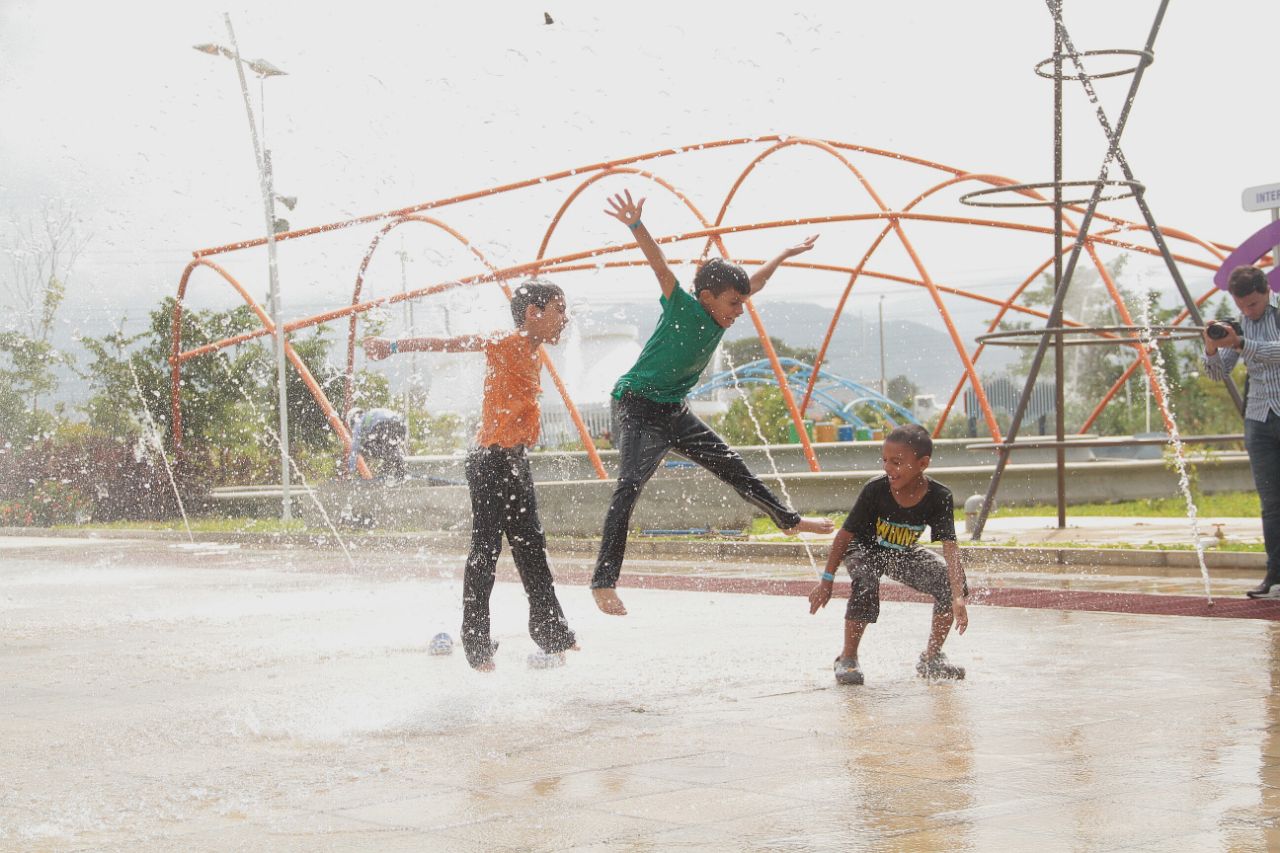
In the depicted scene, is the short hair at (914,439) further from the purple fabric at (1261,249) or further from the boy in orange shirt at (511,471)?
the purple fabric at (1261,249)

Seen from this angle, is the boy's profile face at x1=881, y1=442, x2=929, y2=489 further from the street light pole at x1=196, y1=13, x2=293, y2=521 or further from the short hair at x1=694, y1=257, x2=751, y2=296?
the street light pole at x1=196, y1=13, x2=293, y2=521

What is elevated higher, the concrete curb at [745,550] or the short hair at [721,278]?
the short hair at [721,278]

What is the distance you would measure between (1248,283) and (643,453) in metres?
4.81

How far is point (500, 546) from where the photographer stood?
6992 mm

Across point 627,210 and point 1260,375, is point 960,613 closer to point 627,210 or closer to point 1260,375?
point 627,210

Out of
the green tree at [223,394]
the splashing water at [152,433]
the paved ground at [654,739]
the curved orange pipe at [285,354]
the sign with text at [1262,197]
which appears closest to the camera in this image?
the paved ground at [654,739]

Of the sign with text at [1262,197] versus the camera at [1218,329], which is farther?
the sign with text at [1262,197]

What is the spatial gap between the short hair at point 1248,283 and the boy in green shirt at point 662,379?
4101 millimetres

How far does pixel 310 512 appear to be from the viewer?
71.2 feet

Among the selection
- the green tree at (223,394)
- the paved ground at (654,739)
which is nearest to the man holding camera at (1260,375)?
the paved ground at (654,739)

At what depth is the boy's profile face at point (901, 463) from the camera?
21.0ft

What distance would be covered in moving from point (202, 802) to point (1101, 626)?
5.49 metres

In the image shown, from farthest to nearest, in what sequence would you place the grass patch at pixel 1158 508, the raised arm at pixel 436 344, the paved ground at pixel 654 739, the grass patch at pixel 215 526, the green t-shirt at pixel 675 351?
1. the grass patch at pixel 215 526
2. the grass patch at pixel 1158 508
3. the raised arm at pixel 436 344
4. the green t-shirt at pixel 675 351
5. the paved ground at pixel 654 739

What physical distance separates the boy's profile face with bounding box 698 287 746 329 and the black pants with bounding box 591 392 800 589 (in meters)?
0.43
